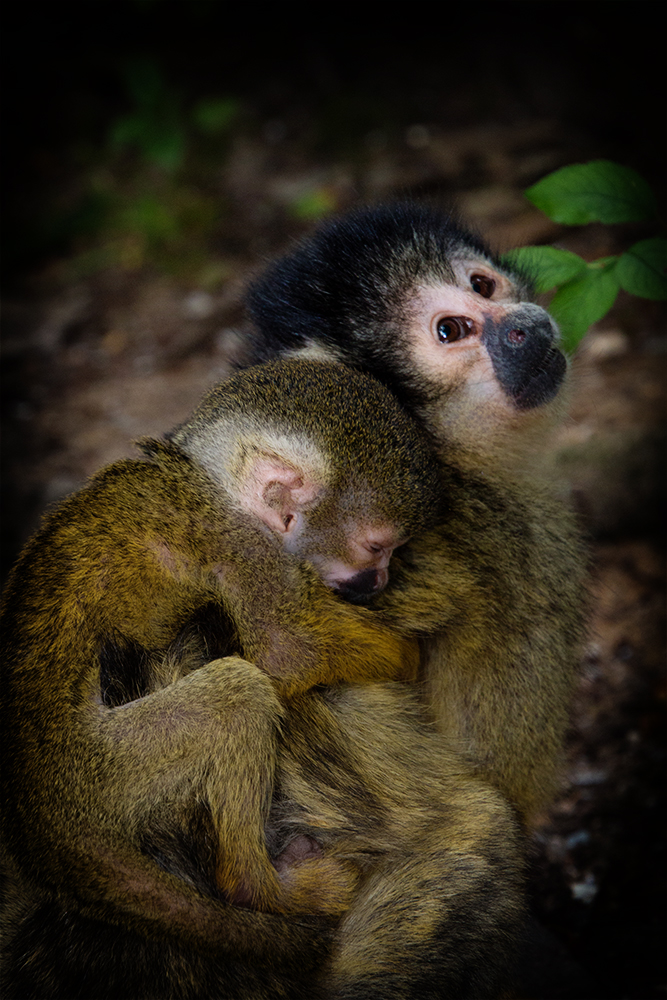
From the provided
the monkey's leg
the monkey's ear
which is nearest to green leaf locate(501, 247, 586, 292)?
the monkey's ear

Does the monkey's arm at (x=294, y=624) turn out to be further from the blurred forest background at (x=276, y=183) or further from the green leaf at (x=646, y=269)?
the blurred forest background at (x=276, y=183)

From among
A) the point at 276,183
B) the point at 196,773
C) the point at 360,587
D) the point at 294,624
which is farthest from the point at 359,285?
the point at 276,183

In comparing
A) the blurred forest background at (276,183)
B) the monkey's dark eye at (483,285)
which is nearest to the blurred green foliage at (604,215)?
the monkey's dark eye at (483,285)

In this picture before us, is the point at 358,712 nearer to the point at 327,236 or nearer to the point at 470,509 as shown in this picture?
the point at 470,509

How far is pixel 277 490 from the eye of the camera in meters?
2.16

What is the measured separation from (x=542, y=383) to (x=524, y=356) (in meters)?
0.10

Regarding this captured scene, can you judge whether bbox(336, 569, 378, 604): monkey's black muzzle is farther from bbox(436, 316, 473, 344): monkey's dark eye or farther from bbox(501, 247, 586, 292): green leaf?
bbox(501, 247, 586, 292): green leaf

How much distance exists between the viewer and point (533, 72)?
6570mm

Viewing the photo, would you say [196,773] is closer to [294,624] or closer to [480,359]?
[294,624]

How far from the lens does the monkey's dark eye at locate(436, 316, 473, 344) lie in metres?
2.50

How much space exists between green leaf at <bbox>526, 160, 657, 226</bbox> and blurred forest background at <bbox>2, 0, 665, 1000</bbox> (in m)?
1.75

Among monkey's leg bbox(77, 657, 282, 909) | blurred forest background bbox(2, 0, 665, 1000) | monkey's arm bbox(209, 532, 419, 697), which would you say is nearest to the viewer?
monkey's leg bbox(77, 657, 282, 909)

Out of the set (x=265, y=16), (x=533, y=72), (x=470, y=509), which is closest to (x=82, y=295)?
(x=265, y=16)

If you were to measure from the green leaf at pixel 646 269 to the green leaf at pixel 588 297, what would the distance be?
0.04 meters
